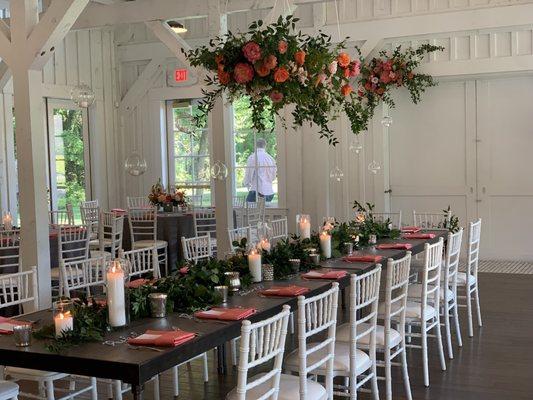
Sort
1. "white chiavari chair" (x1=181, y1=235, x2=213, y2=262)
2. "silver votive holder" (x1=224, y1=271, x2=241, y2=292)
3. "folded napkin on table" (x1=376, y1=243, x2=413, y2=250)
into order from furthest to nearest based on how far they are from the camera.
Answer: "folded napkin on table" (x1=376, y1=243, x2=413, y2=250) < "white chiavari chair" (x1=181, y1=235, x2=213, y2=262) < "silver votive holder" (x1=224, y1=271, x2=241, y2=292)

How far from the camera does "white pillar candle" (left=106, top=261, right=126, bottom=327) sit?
3.65 m

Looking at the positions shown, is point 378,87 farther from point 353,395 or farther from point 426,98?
point 353,395

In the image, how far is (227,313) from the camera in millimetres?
3867

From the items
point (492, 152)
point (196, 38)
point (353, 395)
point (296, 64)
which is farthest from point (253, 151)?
point (353, 395)

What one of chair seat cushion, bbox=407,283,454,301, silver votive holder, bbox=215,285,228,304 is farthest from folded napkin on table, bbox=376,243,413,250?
silver votive holder, bbox=215,285,228,304

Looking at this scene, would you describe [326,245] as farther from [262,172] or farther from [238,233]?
[262,172]

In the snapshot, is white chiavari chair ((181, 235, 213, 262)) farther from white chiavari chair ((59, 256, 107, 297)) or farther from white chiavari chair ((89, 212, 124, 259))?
white chiavari chair ((89, 212, 124, 259))

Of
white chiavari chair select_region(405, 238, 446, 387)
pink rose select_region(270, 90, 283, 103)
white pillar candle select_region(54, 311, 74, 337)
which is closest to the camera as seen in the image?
white pillar candle select_region(54, 311, 74, 337)

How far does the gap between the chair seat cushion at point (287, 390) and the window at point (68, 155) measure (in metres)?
8.87

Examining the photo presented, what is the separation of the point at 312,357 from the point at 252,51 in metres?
1.93

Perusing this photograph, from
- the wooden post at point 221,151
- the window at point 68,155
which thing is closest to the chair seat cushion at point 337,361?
the wooden post at point 221,151

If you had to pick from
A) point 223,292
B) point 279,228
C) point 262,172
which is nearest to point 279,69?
point 223,292

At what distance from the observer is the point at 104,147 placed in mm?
12961

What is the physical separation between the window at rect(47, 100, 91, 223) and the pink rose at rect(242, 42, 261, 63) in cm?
792
